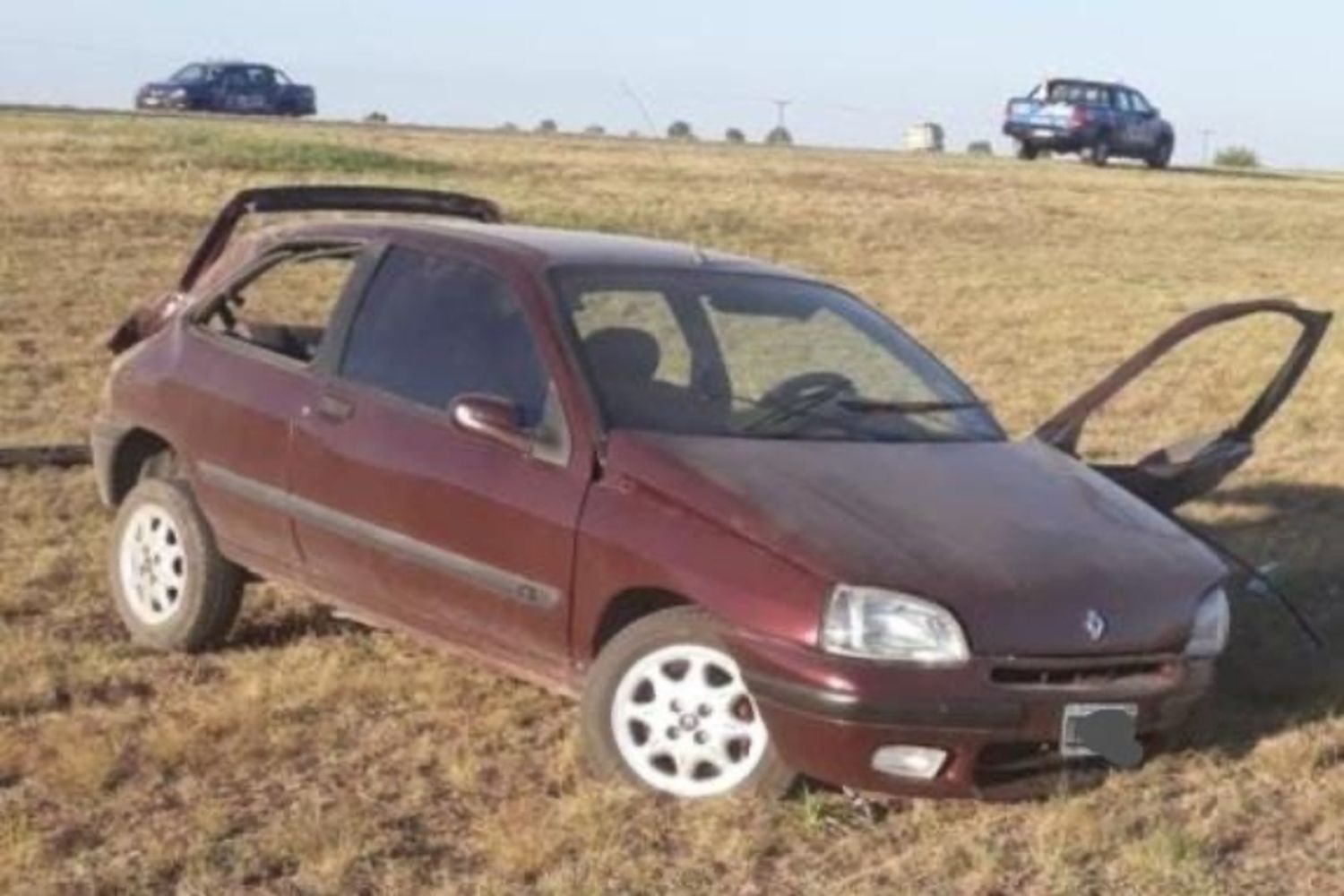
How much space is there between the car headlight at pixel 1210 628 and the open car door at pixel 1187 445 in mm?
1252

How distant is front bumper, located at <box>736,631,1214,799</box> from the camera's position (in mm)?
5512

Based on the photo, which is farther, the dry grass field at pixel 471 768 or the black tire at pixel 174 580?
the black tire at pixel 174 580

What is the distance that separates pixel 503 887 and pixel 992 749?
1.28 meters

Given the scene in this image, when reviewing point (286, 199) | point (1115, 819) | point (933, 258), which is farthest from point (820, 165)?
point (1115, 819)

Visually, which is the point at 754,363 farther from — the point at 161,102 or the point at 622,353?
the point at 161,102

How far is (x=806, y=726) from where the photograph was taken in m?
5.54

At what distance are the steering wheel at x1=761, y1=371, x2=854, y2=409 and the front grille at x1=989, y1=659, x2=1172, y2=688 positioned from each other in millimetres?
1227

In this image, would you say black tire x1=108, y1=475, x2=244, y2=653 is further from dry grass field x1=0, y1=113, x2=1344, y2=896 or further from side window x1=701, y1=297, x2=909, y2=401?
side window x1=701, y1=297, x2=909, y2=401

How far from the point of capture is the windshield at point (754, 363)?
6391 millimetres

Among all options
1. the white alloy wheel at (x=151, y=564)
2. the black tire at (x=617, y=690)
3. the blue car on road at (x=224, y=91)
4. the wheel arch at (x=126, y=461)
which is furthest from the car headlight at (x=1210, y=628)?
the blue car on road at (x=224, y=91)

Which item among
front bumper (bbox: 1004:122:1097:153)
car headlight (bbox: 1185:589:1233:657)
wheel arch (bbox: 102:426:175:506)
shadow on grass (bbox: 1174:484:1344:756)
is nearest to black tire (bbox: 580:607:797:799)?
car headlight (bbox: 1185:589:1233:657)

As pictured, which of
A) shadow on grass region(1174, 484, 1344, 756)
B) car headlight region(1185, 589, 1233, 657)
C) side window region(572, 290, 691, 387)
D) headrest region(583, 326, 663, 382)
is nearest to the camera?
car headlight region(1185, 589, 1233, 657)

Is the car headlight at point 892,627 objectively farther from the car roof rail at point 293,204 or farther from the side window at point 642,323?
the car roof rail at point 293,204

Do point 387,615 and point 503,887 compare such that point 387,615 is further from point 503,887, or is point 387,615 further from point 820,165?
point 820,165
